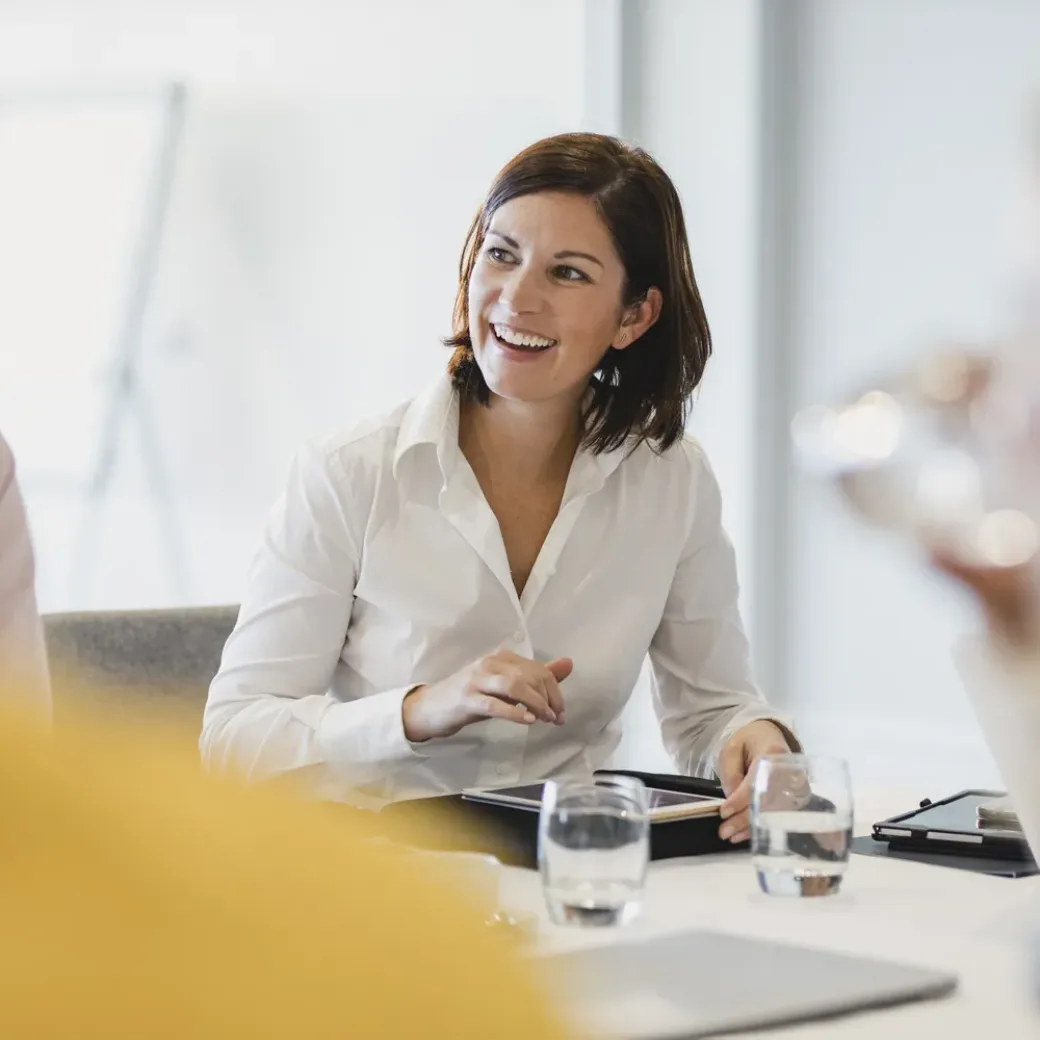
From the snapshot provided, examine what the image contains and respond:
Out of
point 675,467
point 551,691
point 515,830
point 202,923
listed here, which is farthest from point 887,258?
point 202,923

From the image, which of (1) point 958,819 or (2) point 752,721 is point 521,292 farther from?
(1) point 958,819

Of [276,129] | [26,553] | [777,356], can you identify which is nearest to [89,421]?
[276,129]

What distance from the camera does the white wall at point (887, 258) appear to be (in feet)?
12.7

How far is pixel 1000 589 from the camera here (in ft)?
1.24

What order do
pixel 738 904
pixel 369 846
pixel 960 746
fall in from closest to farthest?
pixel 369 846, pixel 738 904, pixel 960 746

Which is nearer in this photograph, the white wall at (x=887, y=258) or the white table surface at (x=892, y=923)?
the white table surface at (x=892, y=923)

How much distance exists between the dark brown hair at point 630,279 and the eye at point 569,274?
0.22ft

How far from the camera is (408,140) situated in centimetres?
455

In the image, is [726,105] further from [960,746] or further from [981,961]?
[981,961]

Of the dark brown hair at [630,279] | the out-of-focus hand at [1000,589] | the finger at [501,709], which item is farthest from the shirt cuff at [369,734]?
the out-of-focus hand at [1000,589]

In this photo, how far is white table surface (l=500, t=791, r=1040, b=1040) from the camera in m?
0.88

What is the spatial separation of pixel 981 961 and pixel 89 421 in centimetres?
406

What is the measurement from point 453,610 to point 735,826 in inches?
23.1

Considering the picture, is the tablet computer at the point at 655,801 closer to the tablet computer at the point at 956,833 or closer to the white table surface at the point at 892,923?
the white table surface at the point at 892,923
